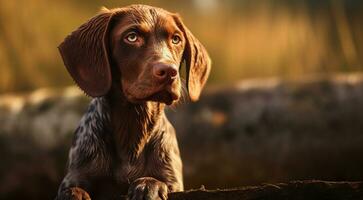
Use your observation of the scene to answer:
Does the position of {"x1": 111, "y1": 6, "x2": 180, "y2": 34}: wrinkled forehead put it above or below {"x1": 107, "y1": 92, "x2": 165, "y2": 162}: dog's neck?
above

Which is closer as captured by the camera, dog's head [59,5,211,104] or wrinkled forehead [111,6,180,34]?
dog's head [59,5,211,104]

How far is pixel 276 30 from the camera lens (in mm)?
10672

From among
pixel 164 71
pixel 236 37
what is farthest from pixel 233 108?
pixel 164 71

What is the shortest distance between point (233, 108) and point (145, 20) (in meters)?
4.31

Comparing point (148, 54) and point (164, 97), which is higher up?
point (148, 54)

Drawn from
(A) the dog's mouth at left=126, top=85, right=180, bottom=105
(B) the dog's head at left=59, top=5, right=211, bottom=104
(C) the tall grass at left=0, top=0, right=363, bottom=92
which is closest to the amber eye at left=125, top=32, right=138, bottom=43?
(B) the dog's head at left=59, top=5, right=211, bottom=104

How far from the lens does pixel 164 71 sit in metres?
4.72

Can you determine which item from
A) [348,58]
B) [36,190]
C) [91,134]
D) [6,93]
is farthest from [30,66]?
[91,134]

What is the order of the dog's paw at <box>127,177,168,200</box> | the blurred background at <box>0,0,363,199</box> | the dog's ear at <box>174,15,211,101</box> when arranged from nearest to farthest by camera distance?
the dog's paw at <box>127,177,168,200</box>
the dog's ear at <box>174,15,211,101</box>
the blurred background at <box>0,0,363,199</box>

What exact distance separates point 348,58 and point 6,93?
4504 millimetres

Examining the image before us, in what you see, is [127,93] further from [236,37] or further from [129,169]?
[236,37]

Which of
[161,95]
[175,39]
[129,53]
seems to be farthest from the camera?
[175,39]

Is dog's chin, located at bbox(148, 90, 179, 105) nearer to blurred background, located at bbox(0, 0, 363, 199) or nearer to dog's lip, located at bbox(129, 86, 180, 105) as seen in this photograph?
dog's lip, located at bbox(129, 86, 180, 105)

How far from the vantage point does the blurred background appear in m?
9.16
